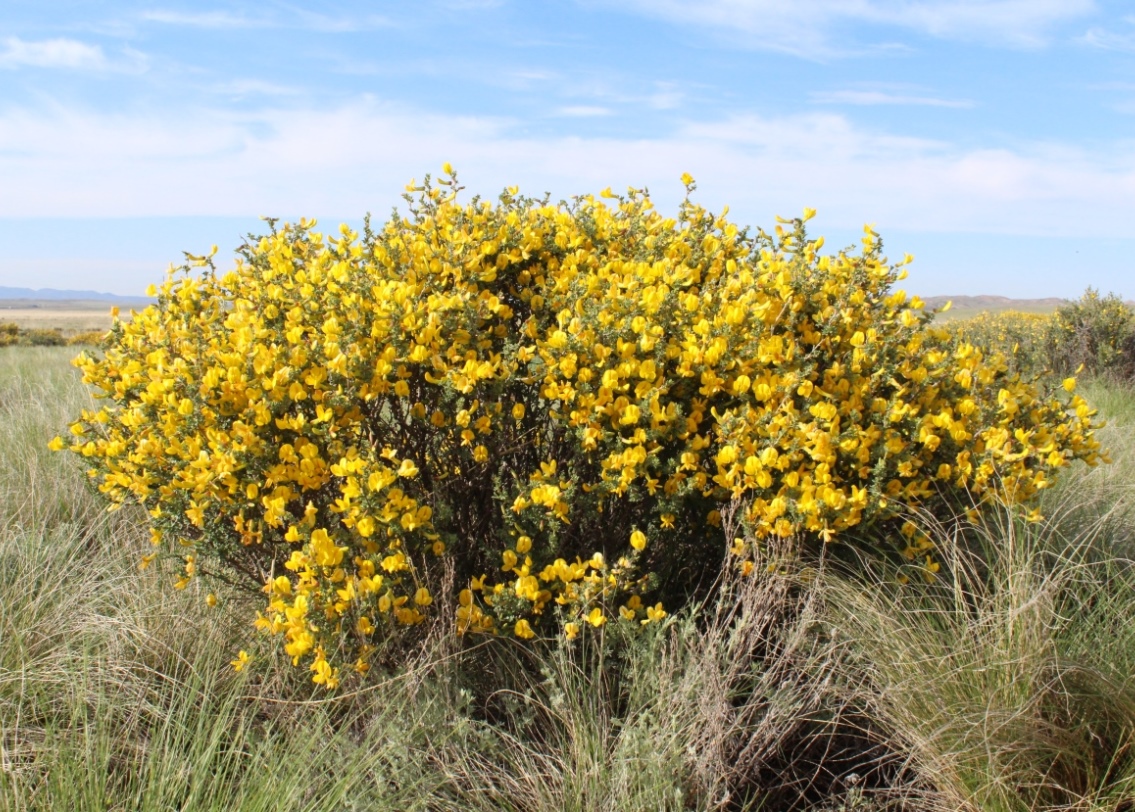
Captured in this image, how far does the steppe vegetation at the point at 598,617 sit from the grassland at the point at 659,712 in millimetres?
13

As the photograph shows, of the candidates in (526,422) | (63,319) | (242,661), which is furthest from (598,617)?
(63,319)

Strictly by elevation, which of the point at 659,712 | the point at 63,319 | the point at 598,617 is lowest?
the point at 659,712

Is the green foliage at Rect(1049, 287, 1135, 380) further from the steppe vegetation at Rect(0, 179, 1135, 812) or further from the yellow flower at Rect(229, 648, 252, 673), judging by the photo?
the yellow flower at Rect(229, 648, 252, 673)

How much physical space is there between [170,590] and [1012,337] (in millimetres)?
11097

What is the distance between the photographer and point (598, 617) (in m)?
2.34

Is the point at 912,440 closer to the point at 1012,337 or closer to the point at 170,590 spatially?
the point at 170,590

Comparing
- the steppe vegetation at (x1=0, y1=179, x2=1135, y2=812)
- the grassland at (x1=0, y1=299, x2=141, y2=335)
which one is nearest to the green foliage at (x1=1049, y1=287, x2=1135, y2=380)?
the steppe vegetation at (x1=0, y1=179, x2=1135, y2=812)

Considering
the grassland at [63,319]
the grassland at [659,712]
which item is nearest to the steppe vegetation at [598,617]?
the grassland at [659,712]

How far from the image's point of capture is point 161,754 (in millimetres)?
2240

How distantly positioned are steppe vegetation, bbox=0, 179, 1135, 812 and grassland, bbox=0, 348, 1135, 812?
1cm

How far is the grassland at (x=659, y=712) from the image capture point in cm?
211

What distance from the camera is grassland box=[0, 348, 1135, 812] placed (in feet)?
6.92

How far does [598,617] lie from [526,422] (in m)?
0.65

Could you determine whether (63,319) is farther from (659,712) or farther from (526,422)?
(659,712)
